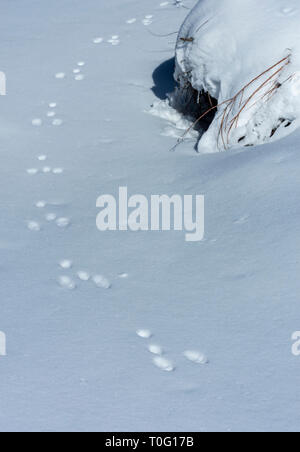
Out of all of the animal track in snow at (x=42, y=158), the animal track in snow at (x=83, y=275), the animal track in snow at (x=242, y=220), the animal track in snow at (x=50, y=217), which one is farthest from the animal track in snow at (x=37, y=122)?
the animal track in snow at (x=242, y=220)

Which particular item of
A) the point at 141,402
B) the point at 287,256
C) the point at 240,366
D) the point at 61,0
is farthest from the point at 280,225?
Result: the point at 61,0

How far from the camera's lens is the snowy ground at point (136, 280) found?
5.70 ft

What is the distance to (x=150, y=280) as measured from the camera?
2.33m

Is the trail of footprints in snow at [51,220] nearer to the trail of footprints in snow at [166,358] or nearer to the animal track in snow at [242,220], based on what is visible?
the animal track in snow at [242,220]

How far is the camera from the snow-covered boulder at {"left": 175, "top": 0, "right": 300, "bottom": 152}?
298 cm

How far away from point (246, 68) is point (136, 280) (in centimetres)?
133

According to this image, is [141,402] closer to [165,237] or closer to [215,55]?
[165,237]

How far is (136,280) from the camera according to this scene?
7.70 feet

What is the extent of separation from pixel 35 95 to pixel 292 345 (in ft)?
8.94

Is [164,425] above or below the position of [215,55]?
below

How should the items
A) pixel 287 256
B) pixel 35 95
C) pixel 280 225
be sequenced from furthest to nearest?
pixel 35 95 → pixel 280 225 → pixel 287 256

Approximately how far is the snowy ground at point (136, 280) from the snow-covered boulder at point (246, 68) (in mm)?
155

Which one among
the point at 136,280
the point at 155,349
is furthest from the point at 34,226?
the point at 155,349

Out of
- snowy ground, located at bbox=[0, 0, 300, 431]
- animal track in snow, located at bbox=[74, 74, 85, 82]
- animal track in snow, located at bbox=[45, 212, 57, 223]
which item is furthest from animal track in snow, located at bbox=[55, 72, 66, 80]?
animal track in snow, located at bbox=[45, 212, 57, 223]
